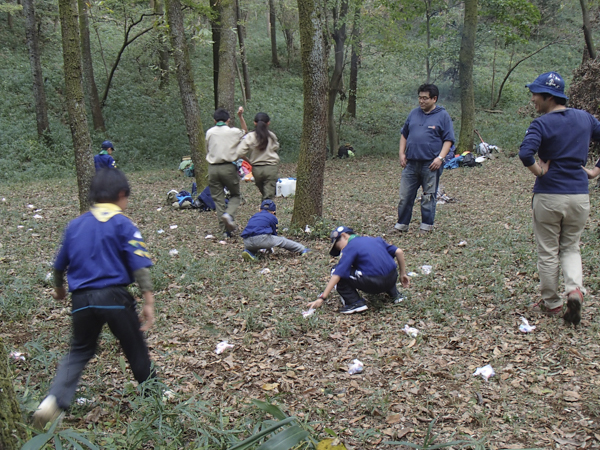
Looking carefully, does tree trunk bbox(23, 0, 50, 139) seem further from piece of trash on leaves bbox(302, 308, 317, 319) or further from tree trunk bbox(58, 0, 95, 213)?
piece of trash on leaves bbox(302, 308, 317, 319)

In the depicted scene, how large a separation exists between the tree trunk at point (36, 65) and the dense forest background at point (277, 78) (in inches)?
21.6

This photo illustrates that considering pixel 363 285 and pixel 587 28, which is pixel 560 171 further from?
pixel 587 28

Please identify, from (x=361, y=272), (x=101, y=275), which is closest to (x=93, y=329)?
(x=101, y=275)

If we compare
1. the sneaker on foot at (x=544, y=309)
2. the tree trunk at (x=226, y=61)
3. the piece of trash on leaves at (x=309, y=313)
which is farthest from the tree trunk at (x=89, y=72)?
the sneaker on foot at (x=544, y=309)

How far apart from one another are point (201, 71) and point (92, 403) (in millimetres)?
26662

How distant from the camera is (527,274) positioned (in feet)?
18.9

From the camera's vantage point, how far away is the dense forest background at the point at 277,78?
1747cm

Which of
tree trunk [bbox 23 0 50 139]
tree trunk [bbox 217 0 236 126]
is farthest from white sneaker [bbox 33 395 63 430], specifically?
tree trunk [bbox 23 0 50 139]

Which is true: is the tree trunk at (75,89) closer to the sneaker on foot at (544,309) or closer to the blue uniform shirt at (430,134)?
the blue uniform shirt at (430,134)

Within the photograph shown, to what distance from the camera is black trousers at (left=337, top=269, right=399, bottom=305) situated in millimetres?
4984

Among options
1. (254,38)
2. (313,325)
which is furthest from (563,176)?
(254,38)

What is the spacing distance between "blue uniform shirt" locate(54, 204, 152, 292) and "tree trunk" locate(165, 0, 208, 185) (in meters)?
7.94

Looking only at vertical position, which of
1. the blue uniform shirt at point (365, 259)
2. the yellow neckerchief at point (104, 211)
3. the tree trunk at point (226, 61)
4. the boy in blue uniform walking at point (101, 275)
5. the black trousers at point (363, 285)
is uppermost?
the tree trunk at point (226, 61)

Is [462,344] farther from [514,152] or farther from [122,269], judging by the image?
[514,152]
